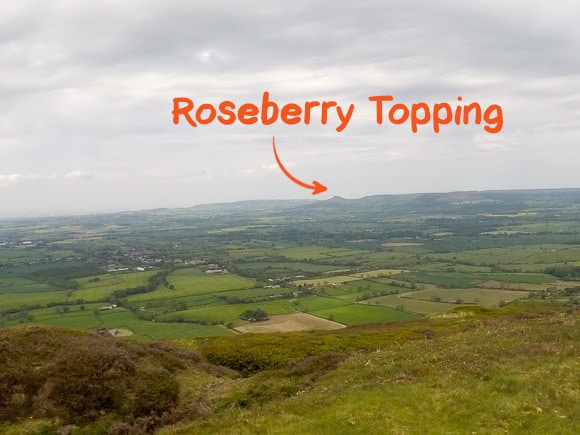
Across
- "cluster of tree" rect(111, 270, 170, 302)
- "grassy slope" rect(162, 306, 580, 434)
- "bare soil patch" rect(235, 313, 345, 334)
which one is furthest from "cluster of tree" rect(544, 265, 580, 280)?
"grassy slope" rect(162, 306, 580, 434)

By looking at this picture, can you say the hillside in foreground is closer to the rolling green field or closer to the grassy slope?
the grassy slope

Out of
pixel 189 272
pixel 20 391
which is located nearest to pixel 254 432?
pixel 20 391

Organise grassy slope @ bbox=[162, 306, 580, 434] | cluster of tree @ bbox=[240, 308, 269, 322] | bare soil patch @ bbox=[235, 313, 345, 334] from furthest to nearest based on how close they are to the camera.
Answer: cluster of tree @ bbox=[240, 308, 269, 322] → bare soil patch @ bbox=[235, 313, 345, 334] → grassy slope @ bbox=[162, 306, 580, 434]

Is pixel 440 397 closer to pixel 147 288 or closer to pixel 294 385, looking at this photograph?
pixel 294 385

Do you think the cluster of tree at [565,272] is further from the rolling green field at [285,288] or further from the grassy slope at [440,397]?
the grassy slope at [440,397]

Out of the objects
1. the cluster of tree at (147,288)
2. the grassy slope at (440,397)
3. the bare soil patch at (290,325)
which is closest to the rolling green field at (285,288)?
the cluster of tree at (147,288)

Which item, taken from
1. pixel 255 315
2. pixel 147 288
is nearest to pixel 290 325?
pixel 255 315
